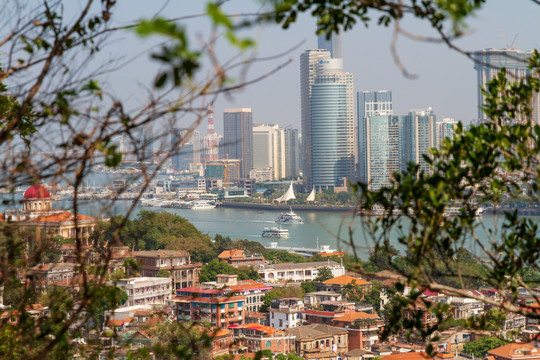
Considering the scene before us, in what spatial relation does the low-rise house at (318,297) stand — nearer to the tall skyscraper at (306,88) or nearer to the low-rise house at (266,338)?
the low-rise house at (266,338)

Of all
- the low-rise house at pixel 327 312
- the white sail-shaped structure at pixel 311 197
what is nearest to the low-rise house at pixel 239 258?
the low-rise house at pixel 327 312

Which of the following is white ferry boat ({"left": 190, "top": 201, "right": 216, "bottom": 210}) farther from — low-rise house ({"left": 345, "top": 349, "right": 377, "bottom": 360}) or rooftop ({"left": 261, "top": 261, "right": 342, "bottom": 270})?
low-rise house ({"left": 345, "top": 349, "right": 377, "bottom": 360})

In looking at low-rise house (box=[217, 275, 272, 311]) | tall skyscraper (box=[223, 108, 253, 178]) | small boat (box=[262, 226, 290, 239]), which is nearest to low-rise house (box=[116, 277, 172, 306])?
low-rise house (box=[217, 275, 272, 311])

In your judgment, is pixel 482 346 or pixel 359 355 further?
pixel 359 355

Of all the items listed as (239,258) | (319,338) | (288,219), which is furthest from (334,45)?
(319,338)

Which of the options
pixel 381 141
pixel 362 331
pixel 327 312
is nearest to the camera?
pixel 362 331

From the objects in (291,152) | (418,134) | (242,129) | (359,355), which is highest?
(242,129)

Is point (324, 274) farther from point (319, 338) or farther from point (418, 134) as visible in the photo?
point (418, 134)

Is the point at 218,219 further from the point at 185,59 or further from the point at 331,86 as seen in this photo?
the point at 185,59

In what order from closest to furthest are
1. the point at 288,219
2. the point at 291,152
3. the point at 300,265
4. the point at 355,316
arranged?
the point at 355,316 < the point at 300,265 < the point at 288,219 < the point at 291,152
